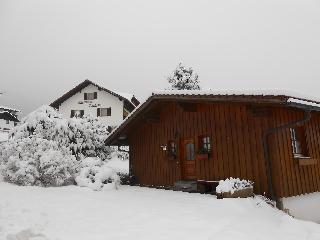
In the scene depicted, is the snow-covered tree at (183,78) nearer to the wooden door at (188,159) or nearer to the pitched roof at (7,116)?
the wooden door at (188,159)

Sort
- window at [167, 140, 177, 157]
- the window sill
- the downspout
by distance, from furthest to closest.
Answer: window at [167, 140, 177, 157] → the window sill → the downspout

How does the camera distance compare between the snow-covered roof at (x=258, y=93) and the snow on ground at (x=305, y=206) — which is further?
the snow on ground at (x=305, y=206)

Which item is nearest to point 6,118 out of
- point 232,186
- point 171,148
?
point 171,148

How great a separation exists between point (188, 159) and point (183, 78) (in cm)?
2628

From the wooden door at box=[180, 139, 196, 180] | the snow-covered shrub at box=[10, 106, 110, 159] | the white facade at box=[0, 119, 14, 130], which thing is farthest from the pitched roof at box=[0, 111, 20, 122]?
the wooden door at box=[180, 139, 196, 180]

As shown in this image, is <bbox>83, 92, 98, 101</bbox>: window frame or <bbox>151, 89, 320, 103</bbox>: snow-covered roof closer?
<bbox>151, 89, 320, 103</bbox>: snow-covered roof

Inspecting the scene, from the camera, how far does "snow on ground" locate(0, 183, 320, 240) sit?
20.8 ft

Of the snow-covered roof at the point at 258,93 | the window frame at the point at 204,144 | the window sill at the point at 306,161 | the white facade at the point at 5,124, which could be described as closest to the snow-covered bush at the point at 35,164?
the window frame at the point at 204,144

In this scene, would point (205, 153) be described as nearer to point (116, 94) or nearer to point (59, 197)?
point (59, 197)

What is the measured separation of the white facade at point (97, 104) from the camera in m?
38.0

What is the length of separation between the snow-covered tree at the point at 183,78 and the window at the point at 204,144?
85.5 ft

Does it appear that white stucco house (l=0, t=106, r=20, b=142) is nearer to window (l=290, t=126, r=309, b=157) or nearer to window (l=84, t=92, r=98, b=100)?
window (l=84, t=92, r=98, b=100)

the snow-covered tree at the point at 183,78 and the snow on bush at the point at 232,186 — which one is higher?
the snow-covered tree at the point at 183,78

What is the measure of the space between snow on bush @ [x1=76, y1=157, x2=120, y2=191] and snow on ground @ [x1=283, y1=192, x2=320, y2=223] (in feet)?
21.7
